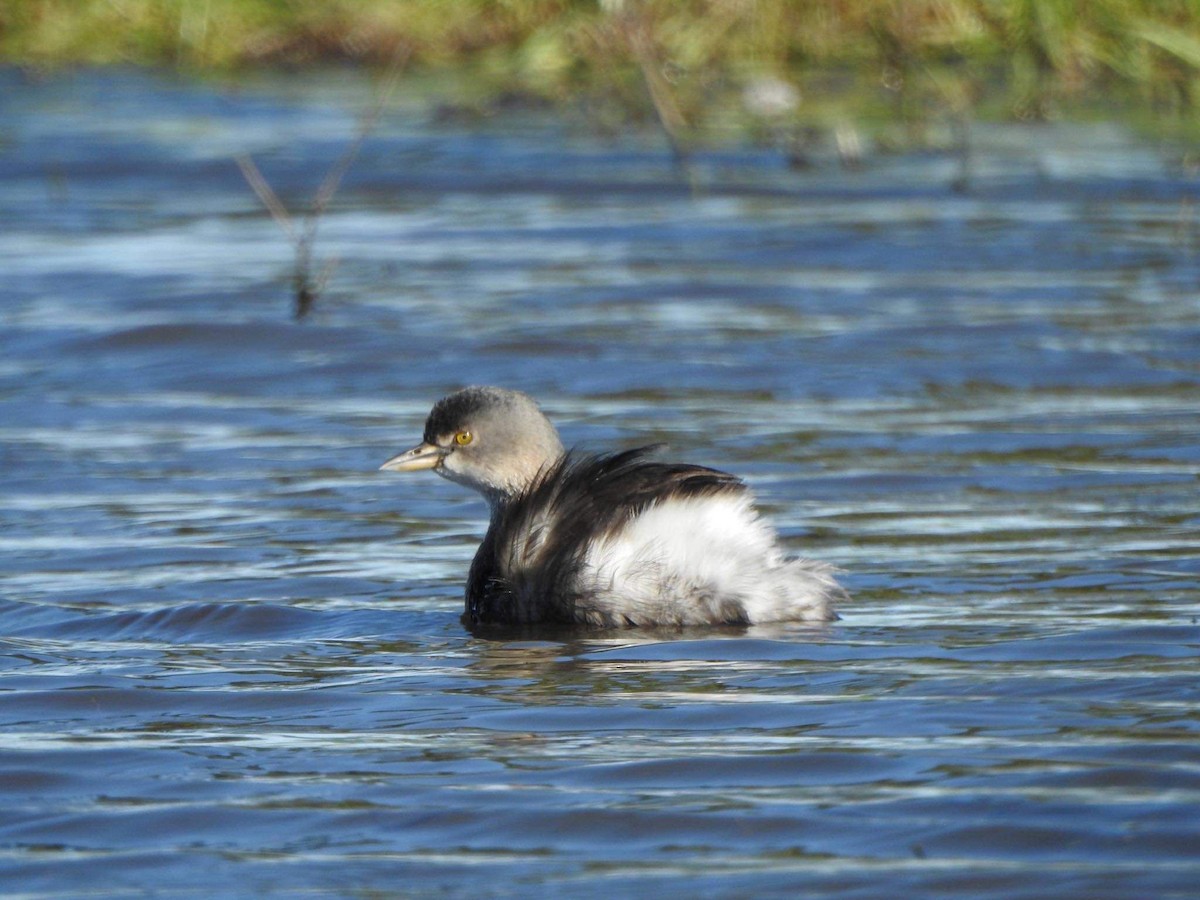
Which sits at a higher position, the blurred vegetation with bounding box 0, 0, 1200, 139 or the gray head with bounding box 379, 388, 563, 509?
the blurred vegetation with bounding box 0, 0, 1200, 139

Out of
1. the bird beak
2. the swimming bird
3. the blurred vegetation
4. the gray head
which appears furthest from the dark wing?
the blurred vegetation

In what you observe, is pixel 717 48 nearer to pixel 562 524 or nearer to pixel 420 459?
pixel 420 459

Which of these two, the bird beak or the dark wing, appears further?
the bird beak

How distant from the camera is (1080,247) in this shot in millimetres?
11703

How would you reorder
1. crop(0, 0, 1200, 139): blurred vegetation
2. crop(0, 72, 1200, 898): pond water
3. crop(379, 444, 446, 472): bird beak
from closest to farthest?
1. crop(0, 72, 1200, 898): pond water
2. crop(379, 444, 446, 472): bird beak
3. crop(0, 0, 1200, 139): blurred vegetation

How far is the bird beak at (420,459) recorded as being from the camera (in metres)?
6.36

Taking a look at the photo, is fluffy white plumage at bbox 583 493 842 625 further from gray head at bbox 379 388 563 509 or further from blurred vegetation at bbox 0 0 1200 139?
blurred vegetation at bbox 0 0 1200 139

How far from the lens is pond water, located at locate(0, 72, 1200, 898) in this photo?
408 cm

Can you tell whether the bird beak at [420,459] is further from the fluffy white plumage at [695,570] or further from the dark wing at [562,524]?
the fluffy white plumage at [695,570]

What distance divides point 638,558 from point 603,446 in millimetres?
2510

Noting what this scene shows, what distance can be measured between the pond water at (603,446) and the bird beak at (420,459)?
0.35m

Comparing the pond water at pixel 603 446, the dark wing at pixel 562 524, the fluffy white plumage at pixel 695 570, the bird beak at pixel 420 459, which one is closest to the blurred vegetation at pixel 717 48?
the pond water at pixel 603 446

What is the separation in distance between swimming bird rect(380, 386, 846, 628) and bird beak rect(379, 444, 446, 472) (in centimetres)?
51

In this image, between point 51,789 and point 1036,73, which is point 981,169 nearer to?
point 1036,73
